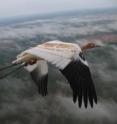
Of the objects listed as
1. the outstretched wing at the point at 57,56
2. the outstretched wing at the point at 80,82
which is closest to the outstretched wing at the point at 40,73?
the outstretched wing at the point at 57,56

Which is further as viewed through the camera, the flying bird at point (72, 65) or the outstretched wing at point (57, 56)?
the flying bird at point (72, 65)

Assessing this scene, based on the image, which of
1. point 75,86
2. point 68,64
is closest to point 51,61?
point 68,64

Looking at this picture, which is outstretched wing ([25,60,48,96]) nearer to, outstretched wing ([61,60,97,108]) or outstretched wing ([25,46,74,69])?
outstretched wing ([25,46,74,69])

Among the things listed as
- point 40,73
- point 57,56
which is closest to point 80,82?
point 57,56

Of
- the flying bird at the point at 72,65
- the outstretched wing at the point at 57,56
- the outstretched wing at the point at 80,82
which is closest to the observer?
the outstretched wing at the point at 57,56

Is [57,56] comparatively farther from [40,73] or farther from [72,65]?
[40,73]

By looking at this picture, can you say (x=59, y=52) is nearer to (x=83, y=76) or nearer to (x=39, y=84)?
(x=83, y=76)

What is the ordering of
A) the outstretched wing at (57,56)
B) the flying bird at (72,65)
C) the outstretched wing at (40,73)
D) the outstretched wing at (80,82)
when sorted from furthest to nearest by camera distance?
1. the outstretched wing at (40,73)
2. the outstretched wing at (80,82)
3. the flying bird at (72,65)
4. the outstretched wing at (57,56)

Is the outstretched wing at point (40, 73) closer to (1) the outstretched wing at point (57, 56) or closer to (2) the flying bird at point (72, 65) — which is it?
(2) the flying bird at point (72, 65)
